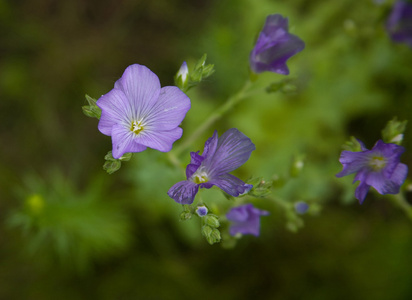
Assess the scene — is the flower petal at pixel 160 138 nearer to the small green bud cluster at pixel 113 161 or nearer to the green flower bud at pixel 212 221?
the small green bud cluster at pixel 113 161

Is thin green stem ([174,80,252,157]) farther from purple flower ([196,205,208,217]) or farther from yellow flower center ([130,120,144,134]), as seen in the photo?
purple flower ([196,205,208,217])

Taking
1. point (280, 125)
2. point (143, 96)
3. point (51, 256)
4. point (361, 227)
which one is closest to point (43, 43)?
point (51, 256)

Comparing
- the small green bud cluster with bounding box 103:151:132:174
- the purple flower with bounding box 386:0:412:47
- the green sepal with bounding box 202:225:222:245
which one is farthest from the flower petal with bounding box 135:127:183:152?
the purple flower with bounding box 386:0:412:47

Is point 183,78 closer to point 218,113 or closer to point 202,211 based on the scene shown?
point 218,113

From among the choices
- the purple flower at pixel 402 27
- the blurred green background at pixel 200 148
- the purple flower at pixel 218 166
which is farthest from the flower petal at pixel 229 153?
the purple flower at pixel 402 27

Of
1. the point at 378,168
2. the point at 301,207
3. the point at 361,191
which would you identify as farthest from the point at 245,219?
the point at 378,168

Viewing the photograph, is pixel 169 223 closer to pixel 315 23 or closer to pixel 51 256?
pixel 51 256

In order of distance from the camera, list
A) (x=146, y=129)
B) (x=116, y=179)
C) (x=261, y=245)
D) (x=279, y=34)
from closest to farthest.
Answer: (x=146, y=129), (x=279, y=34), (x=261, y=245), (x=116, y=179)
